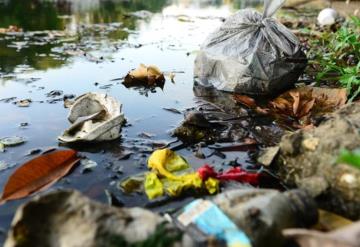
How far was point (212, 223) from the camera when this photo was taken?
1.33 metres

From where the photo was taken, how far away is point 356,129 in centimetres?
177

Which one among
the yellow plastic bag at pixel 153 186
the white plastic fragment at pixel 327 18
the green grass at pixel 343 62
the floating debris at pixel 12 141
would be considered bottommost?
the floating debris at pixel 12 141

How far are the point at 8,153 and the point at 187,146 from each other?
1.12m

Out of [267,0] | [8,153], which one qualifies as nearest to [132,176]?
[8,153]

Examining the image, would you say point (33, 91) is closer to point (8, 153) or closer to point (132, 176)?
point (8, 153)

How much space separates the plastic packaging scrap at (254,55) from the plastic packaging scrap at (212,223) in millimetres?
2154

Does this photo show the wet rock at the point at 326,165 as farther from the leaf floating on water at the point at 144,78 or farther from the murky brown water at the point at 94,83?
the leaf floating on water at the point at 144,78

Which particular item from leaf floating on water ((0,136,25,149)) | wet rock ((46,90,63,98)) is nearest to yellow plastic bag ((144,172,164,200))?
leaf floating on water ((0,136,25,149))

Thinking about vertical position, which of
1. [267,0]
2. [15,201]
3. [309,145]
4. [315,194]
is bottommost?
[15,201]

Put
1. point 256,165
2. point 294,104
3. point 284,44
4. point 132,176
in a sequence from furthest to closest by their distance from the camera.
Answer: point 284,44
point 294,104
point 256,165
point 132,176

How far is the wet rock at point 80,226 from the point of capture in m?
1.20

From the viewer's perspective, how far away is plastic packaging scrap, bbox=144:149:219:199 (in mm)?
1869

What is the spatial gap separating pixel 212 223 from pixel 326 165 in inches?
26.3

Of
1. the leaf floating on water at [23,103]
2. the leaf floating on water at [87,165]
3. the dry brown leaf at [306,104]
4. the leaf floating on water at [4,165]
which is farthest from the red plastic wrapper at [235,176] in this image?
the leaf floating on water at [23,103]
